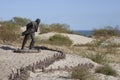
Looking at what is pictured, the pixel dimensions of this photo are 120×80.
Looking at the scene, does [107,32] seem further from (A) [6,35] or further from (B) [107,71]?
(B) [107,71]

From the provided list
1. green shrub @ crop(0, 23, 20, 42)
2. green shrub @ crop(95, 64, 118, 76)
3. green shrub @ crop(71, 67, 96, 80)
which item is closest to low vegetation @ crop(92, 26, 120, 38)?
green shrub @ crop(0, 23, 20, 42)

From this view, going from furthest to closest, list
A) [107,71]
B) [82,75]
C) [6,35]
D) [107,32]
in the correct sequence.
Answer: [107,32] < [6,35] < [107,71] < [82,75]

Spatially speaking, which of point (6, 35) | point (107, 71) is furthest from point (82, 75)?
point (6, 35)

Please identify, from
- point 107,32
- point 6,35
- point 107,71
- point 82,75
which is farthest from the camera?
point 107,32

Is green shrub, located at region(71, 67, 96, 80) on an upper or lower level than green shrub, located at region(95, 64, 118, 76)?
upper

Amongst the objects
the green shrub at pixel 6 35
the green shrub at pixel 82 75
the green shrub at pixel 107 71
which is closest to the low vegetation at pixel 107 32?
the green shrub at pixel 6 35

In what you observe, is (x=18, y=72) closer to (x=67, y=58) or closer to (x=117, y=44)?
(x=67, y=58)

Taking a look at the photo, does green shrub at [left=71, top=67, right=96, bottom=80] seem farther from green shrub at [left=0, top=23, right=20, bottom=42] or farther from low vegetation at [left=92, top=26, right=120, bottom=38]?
low vegetation at [left=92, top=26, right=120, bottom=38]

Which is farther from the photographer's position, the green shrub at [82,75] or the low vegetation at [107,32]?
the low vegetation at [107,32]

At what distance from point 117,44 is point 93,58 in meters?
17.2

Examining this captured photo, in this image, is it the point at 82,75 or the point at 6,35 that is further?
the point at 6,35

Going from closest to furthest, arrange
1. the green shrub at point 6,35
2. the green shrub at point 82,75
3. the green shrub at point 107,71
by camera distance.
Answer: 1. the green shrub at point 82,75
2. the green shrub at point 107,71
3. the green shrub at point 6,35

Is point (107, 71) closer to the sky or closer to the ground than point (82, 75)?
closer to the ground

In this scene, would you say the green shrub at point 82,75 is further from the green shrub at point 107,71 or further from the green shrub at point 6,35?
the green shrub at point 6,35
